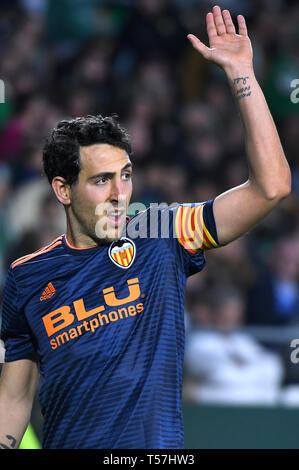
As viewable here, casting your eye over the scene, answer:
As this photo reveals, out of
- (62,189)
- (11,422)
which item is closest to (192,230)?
(62,189)

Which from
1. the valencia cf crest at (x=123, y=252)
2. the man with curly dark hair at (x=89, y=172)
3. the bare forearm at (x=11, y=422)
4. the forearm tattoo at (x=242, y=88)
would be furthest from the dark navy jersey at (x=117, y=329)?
the forearm tattoo at (x=242, y=88)

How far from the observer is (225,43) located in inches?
110

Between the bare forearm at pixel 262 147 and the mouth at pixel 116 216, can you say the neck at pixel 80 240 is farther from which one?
the bare forearm at pixel 262 147

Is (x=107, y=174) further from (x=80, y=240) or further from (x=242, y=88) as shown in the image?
(x=242, y=88)

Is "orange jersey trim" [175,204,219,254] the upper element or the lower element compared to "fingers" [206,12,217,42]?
lower

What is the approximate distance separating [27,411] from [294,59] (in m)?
6.59

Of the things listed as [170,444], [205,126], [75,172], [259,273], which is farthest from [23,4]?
[170,444]

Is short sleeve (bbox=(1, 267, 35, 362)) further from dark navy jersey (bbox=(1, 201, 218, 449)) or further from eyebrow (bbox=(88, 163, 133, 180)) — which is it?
eyebrow (bbox=(88, 163, 133, 180))

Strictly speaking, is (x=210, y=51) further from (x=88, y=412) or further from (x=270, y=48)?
(x=270, y=48)

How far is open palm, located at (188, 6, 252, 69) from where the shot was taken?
9.03 feet

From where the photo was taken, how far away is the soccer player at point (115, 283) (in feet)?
9.04

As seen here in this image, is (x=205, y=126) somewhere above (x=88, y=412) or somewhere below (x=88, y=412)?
above

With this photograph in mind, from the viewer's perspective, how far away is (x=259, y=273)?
6.91m

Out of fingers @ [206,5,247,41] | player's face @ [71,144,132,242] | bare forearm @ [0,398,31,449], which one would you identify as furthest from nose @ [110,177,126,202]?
bare forearm @ [0,398,31,449]
